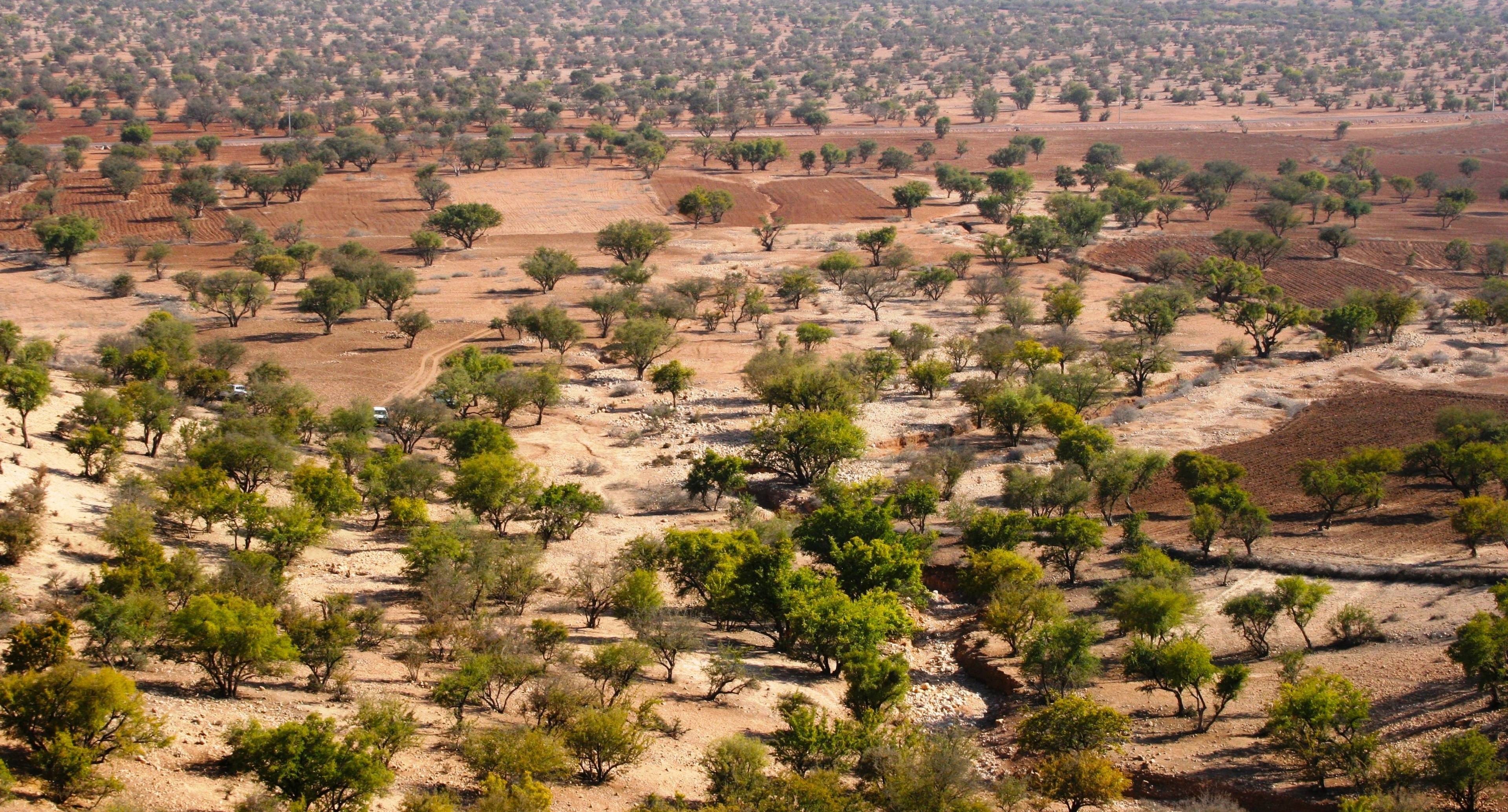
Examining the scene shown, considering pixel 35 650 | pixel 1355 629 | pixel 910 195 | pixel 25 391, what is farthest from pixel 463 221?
pixel 1355 629

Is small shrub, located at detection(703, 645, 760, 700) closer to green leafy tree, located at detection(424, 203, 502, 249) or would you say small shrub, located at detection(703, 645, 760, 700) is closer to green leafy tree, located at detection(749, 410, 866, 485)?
green leafy tree, located at detection(749, 410, 866, 485)

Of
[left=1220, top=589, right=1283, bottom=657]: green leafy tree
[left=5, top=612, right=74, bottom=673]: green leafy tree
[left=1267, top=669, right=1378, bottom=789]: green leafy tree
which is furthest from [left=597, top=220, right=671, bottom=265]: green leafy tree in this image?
[left=1267, top=669, right=1378, bottom=789]: green leafy tree

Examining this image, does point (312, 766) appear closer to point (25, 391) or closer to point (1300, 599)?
point (1300, 599)

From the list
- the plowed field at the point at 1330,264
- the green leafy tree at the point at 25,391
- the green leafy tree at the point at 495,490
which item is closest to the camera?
the green leafy tree at the point at 495,490

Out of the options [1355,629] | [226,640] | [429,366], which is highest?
[226,640]

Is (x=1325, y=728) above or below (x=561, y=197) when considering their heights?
below

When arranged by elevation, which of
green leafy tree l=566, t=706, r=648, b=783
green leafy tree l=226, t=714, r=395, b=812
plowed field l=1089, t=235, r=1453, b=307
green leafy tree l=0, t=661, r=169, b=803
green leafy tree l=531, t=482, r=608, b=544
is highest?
green leafy tree l=0, t=661, r=169, b=803

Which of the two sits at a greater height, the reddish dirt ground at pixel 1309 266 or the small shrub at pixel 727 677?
the small shrub at pixel 727 677

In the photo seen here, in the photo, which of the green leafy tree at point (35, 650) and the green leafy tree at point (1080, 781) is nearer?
the green leafy tree at point (1080, 781)

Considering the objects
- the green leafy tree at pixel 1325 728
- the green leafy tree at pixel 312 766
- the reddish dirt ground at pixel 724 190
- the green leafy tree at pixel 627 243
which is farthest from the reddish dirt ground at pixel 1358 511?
the reddish dirt ground at pixel 724 190

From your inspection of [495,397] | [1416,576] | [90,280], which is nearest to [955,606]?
[1416,576]

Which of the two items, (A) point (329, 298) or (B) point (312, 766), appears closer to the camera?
(B) point (312, 766)

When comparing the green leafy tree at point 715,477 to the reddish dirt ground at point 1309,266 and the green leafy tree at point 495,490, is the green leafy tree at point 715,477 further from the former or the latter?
the reddish dirt ground at point 1309,266
